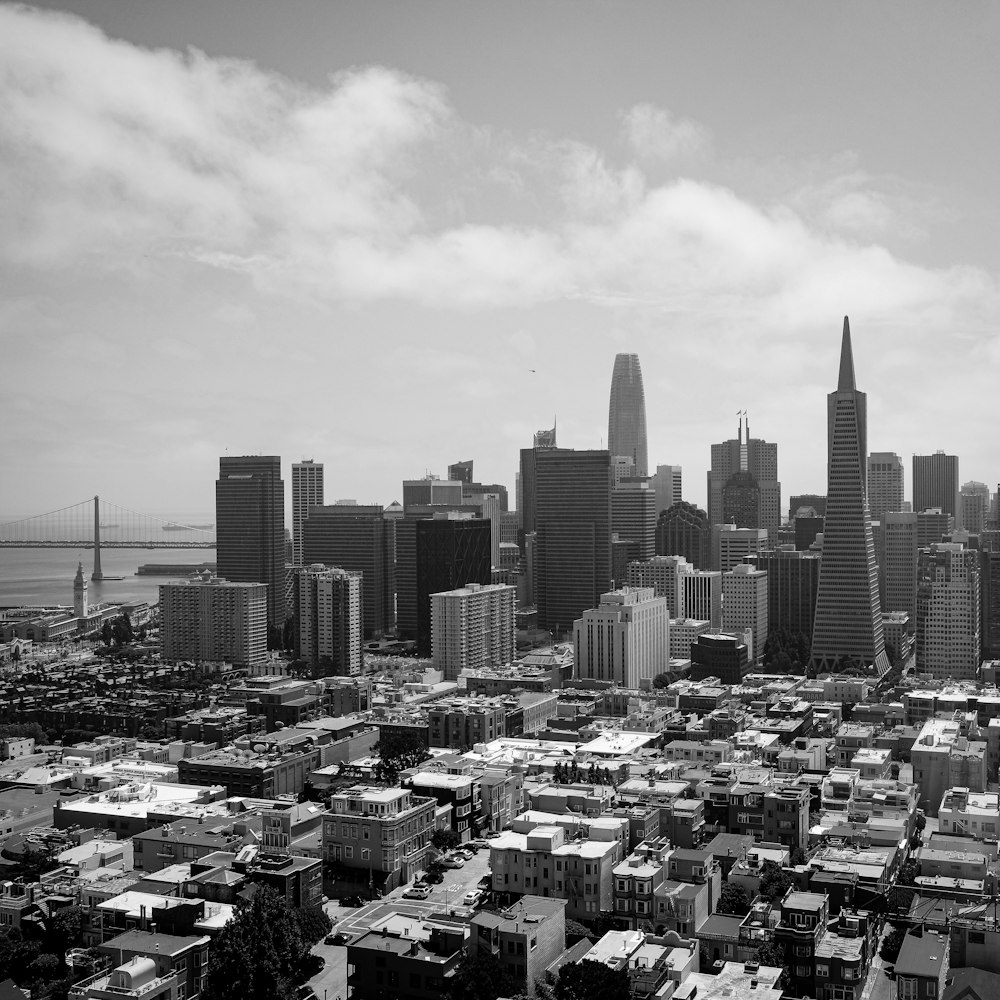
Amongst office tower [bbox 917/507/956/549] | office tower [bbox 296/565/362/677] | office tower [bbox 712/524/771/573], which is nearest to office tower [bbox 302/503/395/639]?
office tower [bbox 296/565/362/677]

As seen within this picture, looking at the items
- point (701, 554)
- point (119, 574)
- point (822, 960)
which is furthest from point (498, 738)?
point (119, 574)

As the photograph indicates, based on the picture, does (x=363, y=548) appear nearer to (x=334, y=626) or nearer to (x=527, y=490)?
(x=334, y=626)

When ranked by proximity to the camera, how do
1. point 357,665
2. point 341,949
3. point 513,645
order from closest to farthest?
point 341,949
point 357,665
point 513,645

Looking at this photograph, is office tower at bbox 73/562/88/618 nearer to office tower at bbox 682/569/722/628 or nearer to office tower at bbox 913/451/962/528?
office tower at bbox 682/569/722/628

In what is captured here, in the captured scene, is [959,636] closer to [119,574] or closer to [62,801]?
[62,801]

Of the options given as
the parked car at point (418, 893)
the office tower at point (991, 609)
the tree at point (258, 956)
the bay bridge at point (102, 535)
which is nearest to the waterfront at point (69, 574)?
the bay bridge at point (102, 535)

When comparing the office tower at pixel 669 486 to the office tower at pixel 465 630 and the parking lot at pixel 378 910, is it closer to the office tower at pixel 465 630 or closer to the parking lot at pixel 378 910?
the office tower at pixel 465 630

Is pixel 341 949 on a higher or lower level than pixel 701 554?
lower
